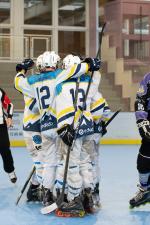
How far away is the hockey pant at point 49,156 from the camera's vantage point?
449 cm

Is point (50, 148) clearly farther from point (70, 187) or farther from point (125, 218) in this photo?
point (125, 218)

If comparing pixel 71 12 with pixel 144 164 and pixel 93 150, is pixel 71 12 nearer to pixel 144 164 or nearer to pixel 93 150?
pixel 93 150

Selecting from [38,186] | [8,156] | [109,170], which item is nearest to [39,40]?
[109,170]

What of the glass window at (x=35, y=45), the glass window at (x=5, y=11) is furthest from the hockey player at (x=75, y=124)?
the glass window at (x=5, y=11)

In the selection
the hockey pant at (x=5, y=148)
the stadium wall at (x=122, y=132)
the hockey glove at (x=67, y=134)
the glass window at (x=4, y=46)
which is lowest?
the stadium wall at (x=122, y=132)

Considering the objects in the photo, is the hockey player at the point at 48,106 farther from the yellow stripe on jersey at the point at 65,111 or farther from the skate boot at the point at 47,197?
the yellow stripe on jersey at the point at 65,111

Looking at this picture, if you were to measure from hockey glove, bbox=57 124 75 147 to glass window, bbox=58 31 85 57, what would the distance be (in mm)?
11487

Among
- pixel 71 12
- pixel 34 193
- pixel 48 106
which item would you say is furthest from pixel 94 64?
pixel 71 12

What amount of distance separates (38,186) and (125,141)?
6183 mm

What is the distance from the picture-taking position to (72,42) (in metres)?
16.0

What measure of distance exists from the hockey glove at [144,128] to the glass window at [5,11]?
11.7 meters

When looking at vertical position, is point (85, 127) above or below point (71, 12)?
below

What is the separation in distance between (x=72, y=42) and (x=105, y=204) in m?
11.6

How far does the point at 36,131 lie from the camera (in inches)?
189
